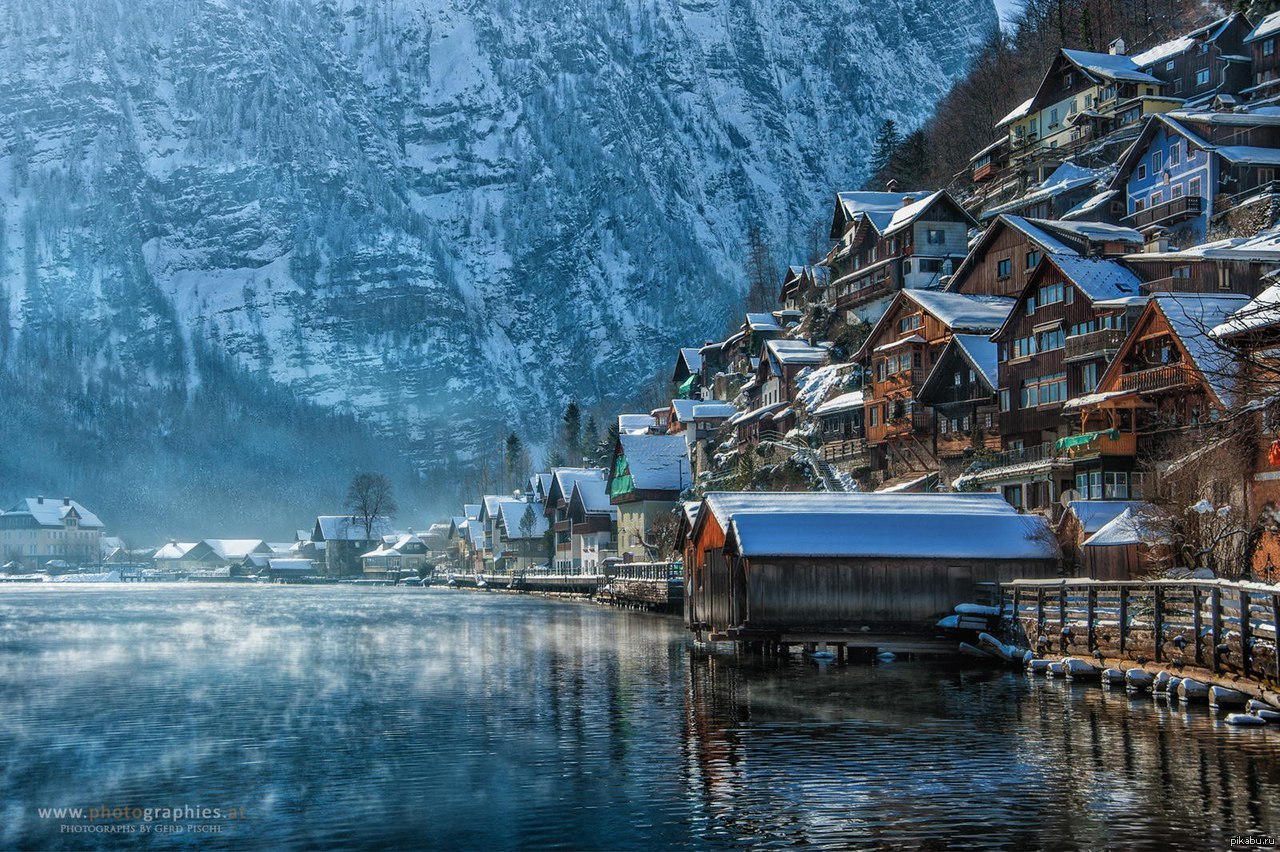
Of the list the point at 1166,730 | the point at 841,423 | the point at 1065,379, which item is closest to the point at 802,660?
the point at 1166,730

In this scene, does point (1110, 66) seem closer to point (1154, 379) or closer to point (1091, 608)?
point (1154, 379)

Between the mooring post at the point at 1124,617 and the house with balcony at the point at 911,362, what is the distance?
43504 millimetres

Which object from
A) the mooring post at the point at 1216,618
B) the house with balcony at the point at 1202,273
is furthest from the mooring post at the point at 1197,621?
the house with balcony at the point at 1202,273

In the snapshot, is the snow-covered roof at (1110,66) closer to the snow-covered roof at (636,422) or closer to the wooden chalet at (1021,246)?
the wooden chalet at (1021,246)

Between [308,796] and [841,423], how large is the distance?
77242 millimetres

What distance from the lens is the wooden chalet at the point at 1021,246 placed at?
271 ft

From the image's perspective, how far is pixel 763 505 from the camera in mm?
54875

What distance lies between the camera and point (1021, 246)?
8681cm

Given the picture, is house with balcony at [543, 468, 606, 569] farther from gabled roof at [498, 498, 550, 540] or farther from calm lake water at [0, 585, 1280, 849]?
calm lake water at [0, 585, 1280, 849]

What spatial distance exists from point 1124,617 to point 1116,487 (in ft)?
77.0

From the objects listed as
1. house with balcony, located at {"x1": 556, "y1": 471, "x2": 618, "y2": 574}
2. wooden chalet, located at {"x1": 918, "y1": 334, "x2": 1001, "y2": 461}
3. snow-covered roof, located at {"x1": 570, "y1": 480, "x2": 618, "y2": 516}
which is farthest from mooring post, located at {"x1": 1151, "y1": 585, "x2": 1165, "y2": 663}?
snow-covered roof, located at {"x1": 570, "y1": 480, "x2": 618, "y2": 516}

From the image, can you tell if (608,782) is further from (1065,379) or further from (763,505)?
(1065,379)

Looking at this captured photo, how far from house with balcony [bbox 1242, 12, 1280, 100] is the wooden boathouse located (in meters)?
64.9

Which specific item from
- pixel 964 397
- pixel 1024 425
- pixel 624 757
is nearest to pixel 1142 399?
pixel 1024 425
